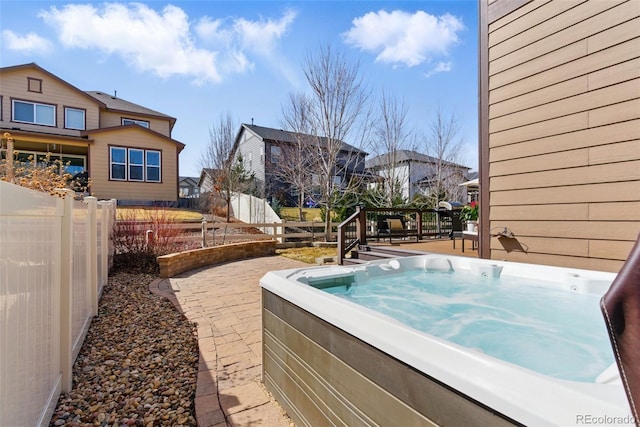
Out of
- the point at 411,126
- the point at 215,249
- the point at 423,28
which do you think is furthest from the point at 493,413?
the point at 411,126

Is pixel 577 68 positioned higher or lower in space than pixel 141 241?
higher

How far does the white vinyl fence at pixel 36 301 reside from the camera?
4.33 ft

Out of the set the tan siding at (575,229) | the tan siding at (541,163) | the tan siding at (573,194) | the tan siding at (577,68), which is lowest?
the tan siding at (575,229)

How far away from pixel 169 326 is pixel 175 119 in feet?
55.0

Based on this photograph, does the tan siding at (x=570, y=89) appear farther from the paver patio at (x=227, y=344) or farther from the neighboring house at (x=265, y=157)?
the neighboring house at (x=265, y=157)

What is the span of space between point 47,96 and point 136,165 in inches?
182

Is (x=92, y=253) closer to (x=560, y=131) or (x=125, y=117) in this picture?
(x=560, y=131)

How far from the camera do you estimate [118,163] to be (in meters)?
14.8

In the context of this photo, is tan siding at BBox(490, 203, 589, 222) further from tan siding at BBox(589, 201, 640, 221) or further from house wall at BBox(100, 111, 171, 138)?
house wall at BBox(100, 111, 171, 138)

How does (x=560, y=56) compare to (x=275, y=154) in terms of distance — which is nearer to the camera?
(x=560, y=56)

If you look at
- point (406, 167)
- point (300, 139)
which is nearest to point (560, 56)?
point (300, 139)

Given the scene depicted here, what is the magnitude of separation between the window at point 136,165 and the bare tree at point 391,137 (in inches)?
438

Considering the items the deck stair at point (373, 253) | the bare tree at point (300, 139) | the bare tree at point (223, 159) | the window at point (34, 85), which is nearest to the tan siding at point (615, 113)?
the deck stair at point (373, 253)

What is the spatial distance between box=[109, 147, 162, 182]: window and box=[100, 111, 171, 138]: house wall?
2.37 meters
